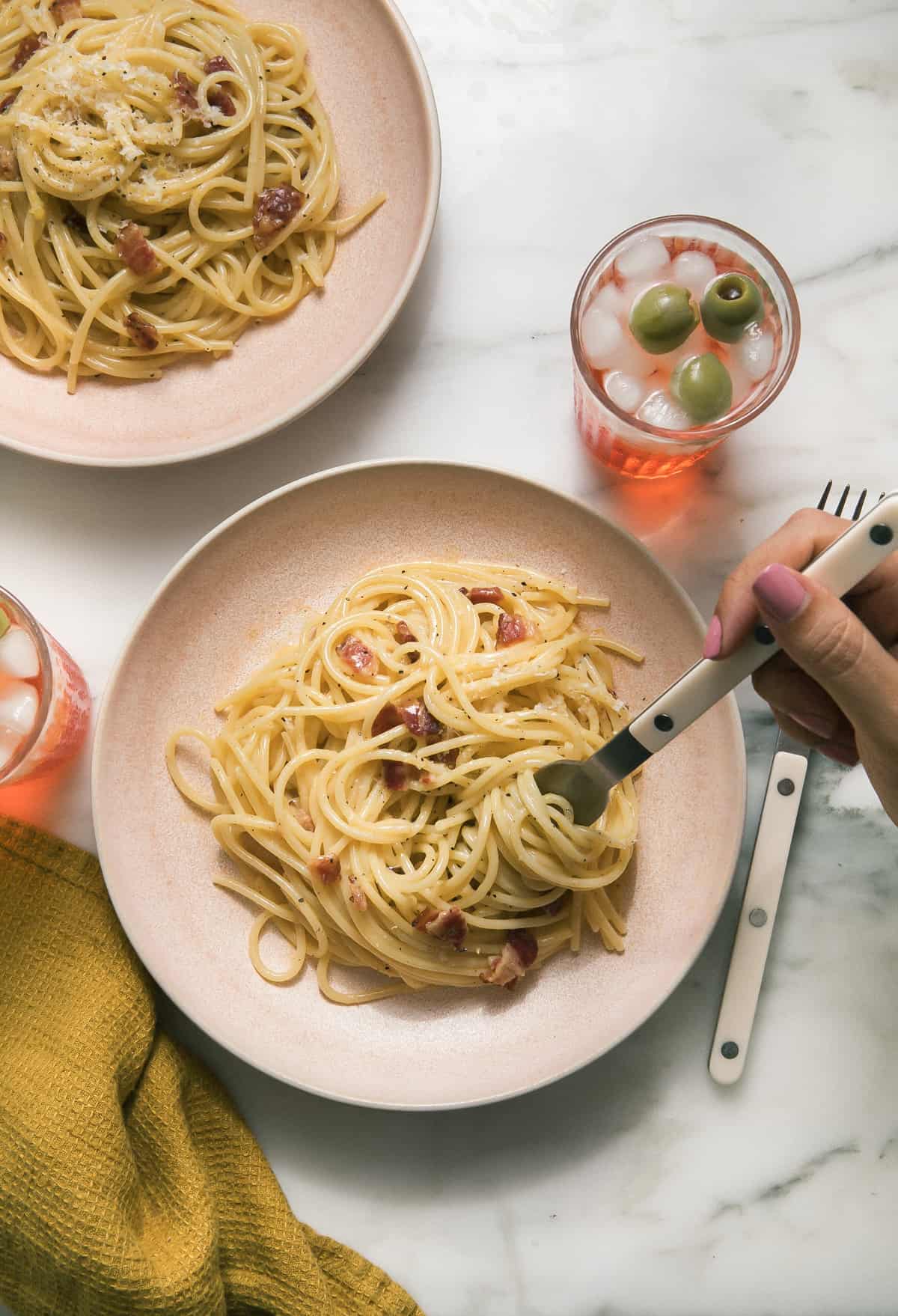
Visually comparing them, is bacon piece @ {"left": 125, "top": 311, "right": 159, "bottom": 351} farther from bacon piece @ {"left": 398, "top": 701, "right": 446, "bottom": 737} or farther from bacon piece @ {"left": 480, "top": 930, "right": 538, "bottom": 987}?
bacon piece @ {"left": 480, "top": 930, "right": 538, "bottom": 987}

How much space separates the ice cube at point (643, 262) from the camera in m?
2.81

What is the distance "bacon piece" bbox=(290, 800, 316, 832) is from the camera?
280cm

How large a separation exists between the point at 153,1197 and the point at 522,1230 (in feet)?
3.18

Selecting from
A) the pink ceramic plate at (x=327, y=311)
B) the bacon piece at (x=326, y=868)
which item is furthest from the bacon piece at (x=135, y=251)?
the bacon piece at (x=326, y=868)

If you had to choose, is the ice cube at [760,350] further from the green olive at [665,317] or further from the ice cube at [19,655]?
the ice cube at [19,655]

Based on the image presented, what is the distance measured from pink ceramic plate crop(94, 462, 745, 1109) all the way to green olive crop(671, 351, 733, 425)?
0.36m

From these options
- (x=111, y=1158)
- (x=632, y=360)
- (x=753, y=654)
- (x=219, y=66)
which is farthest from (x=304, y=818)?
(x=219, y=66)

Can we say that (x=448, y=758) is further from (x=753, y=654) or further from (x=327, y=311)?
(x=327, y=311)

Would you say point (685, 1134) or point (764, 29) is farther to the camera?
point (764, 29)

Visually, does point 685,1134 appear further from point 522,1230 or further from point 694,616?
point 694,616

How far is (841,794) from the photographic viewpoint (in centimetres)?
306

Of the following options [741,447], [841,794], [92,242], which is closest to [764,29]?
[741,447]

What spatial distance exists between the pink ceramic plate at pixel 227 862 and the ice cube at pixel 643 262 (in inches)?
23.2

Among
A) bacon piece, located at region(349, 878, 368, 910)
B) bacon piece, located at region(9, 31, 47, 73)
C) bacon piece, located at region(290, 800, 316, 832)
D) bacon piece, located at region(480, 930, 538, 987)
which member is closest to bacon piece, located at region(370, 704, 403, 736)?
bacon piece, located at region(290, 800, 316, 832)
